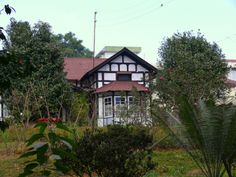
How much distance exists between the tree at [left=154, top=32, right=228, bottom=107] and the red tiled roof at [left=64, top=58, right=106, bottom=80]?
643 centimetres

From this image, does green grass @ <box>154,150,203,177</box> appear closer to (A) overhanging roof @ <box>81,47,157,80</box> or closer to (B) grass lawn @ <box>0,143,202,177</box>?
(B) grass lawn @ <box>0,143,202,177</box>

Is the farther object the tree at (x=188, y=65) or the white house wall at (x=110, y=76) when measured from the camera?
the white house wall at (x=110, y=76)

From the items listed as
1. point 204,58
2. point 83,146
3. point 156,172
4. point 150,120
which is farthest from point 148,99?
point 204,58

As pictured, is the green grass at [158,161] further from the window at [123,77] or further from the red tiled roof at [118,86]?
the window at [123,77]

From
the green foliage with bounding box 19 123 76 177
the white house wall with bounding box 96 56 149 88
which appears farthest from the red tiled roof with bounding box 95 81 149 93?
the green foliage with bounding box 19 123 76 177

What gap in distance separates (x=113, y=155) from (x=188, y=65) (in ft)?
49.9

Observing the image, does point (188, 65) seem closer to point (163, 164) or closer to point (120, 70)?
point (163, 164)

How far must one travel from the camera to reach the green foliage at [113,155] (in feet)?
21.2

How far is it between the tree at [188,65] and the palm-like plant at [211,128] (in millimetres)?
9230

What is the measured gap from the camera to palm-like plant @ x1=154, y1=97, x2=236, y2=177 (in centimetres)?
798

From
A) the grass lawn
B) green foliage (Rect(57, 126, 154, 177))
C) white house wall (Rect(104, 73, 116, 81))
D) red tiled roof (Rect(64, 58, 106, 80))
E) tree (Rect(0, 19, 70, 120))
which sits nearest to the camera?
green foliage (Rect(57, 126, 154, 177))

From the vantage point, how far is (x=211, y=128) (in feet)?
26.6

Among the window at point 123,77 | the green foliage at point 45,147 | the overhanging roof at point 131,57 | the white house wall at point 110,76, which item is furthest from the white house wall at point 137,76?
the green foliage at point 45,147

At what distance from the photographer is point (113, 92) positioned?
105 ft
